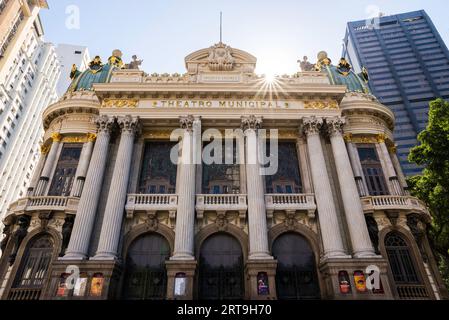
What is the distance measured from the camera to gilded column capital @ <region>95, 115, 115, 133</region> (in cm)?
2211

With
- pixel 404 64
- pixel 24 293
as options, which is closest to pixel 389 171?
pixel 24 293

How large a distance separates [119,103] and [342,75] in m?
19.7

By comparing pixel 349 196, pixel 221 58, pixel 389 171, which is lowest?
pixel 349 196

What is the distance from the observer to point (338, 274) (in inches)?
675

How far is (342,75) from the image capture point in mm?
28312

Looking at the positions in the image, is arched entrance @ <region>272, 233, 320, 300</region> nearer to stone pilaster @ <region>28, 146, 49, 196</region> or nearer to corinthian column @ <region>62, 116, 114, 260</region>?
corinthian column @ <region>62, 116, 114, 260</region>

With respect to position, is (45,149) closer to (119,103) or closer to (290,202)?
(119,103)

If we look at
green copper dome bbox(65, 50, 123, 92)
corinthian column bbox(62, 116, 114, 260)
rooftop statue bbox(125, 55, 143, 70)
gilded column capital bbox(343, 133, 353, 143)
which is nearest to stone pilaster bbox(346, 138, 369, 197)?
gilded column capital bbox(343, 133, 353, 143)

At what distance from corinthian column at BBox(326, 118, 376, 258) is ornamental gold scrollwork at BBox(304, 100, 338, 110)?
3.88ft

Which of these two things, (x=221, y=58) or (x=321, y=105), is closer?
(x=321, y=105)

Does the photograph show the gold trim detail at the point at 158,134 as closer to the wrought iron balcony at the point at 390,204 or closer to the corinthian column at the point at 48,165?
the corinthian column at the point at 48,165

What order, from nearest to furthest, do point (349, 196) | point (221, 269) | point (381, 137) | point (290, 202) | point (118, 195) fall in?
point (221, 269) < point (118, 195) < point (349, 196) < point (290, 202) < point (381, 137)

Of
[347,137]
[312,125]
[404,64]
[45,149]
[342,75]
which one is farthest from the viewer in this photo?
[404,64]

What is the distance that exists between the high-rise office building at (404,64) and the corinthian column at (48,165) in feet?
291
